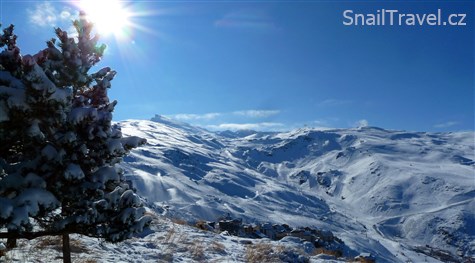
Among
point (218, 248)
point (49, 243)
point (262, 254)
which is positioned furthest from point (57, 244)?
point (262, 254)

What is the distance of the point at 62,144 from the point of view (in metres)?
7.54

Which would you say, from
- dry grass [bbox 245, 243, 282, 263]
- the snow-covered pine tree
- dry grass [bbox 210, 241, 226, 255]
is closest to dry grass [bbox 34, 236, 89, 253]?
the snow-covered pine tree

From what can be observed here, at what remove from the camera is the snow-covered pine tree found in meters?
7.02

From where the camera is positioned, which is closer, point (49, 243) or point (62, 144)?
point (62, 144)

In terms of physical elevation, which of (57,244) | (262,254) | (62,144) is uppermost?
(62,144)

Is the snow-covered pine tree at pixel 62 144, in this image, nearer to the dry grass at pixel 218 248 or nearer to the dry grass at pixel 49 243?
the dry grass at pixel 49 243

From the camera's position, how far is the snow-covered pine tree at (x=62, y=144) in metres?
7.02

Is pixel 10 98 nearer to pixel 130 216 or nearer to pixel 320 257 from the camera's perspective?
pixel 130 216

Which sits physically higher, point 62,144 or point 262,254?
point 62,144

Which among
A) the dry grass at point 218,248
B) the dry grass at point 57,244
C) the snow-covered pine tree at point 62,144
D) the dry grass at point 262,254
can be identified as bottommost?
the dry grass at point 262,254

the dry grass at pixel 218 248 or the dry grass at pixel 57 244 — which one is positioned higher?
the dry grass at pixel 57 244

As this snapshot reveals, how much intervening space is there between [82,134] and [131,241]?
763cm

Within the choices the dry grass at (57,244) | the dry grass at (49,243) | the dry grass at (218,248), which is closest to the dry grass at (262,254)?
the dry grass at (218,248)

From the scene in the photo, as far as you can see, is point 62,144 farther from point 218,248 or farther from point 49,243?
point 218,248
